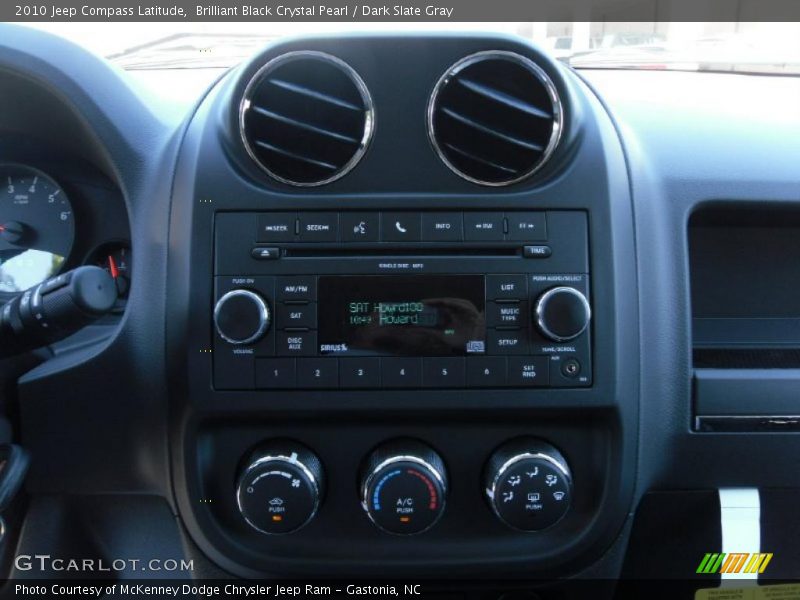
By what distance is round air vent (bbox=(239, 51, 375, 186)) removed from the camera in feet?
3.93

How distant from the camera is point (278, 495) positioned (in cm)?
116

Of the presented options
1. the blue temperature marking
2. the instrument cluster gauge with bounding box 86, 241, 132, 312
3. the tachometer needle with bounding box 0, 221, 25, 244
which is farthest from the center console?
the tachometer needle with bounding box 0, 221, 25, 244

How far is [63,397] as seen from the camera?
4.09 ft

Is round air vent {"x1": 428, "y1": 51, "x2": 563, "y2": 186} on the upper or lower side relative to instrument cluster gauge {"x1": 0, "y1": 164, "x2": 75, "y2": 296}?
upper

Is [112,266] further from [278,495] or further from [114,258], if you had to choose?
[278,495]

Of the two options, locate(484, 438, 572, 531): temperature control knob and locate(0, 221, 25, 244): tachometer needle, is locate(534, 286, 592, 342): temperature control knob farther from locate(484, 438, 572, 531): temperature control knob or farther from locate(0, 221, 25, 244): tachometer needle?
locate(0, 221, 25, 244): tachometer needle

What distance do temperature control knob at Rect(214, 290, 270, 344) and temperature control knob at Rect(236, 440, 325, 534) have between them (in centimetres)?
23

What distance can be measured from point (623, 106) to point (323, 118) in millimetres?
634

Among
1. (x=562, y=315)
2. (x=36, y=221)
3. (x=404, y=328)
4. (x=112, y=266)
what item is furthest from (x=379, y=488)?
(x=36, y=221)

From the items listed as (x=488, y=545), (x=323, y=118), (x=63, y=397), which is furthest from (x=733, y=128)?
(x=63, y=397)

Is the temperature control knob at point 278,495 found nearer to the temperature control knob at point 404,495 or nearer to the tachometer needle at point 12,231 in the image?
the temperature control knob at point 404,495

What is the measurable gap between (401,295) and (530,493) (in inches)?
16.3
